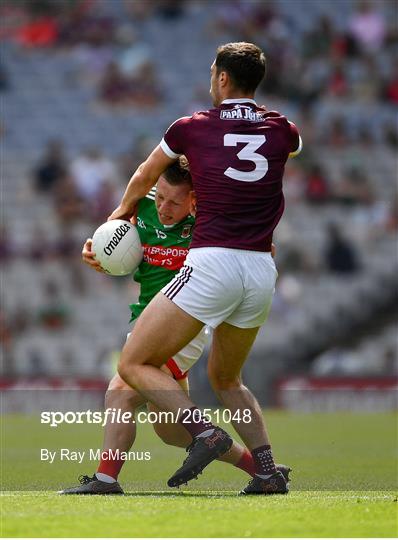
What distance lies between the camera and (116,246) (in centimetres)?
774

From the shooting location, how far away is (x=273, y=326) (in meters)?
22.2

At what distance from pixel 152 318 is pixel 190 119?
1098 mm

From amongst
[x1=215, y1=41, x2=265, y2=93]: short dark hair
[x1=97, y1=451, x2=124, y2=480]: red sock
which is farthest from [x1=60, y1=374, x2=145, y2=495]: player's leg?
[x1=215, y1=41, x2=265, y2=93]: short dark hair

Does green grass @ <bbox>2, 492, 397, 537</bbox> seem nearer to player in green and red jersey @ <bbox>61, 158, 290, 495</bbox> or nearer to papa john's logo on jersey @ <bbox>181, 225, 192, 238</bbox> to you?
player in green and red jersey @ <bbox>61, 158, 290, 495</bbox>

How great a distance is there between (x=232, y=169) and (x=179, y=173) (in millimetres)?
559

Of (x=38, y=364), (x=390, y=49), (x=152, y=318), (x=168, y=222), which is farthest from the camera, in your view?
(x=390, y=49)

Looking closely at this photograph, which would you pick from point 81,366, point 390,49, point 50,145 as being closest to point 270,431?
point 81,366

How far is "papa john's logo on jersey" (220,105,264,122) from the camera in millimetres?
7223

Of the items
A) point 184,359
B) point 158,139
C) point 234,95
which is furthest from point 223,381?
point 158,139

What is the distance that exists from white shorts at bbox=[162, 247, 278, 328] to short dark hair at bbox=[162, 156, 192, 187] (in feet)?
1.93

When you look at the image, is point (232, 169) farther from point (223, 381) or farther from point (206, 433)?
point (206, 433)

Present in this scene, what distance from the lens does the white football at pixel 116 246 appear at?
7742 mm

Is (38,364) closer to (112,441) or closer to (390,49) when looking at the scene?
(390,49)

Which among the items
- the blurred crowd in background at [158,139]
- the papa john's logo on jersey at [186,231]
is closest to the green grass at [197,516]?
the papa john's logo on jersey at [186,231]
